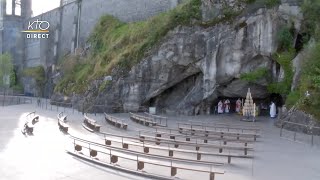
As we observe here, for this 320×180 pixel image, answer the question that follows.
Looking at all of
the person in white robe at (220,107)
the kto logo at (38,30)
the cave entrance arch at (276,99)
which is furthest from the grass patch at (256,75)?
the kto logo at (38,30)

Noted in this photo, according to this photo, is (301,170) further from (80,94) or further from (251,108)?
(80,94)

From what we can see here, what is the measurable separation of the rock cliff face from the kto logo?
28.7 m

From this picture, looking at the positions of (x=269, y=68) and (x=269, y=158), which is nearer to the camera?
(x=269, y=158)

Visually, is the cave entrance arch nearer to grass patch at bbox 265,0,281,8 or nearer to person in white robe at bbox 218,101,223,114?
person in white robe at bbox 218,101,223,114

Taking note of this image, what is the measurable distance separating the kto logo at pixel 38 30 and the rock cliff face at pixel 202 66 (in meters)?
28.7

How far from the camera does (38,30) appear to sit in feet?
196

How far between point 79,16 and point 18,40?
20.4m

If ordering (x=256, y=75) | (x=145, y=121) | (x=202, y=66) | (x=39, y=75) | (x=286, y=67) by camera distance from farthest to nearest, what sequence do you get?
(x=39, y=75) < (x=202, y=66) < (x=256, y=75) < (x=286, y=67) < (x=145, y=121)

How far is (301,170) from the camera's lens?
10.5 m

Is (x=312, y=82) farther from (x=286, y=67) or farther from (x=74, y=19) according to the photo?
(x=74, y=19)

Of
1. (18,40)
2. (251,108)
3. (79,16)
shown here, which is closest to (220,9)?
(251,108)

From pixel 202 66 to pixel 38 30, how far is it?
1598 inches

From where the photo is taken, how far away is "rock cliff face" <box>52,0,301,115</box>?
24.4 meters

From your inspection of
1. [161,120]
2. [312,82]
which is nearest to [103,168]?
[312,82]
